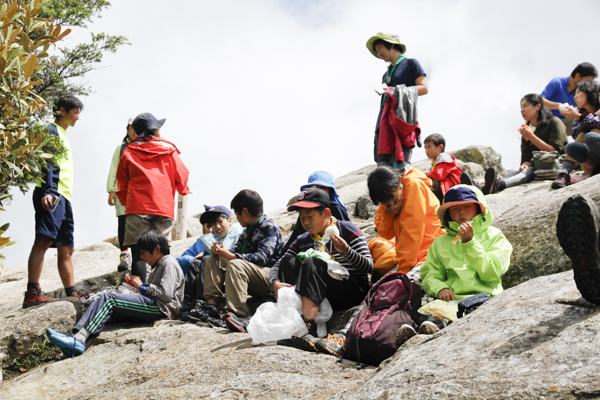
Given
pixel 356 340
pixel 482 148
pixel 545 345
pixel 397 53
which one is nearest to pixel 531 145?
pixel 397 53

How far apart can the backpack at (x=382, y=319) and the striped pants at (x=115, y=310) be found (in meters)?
3.12

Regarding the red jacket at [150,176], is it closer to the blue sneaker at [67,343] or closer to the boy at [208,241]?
the boy at [208,241]

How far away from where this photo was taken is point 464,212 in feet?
15.1

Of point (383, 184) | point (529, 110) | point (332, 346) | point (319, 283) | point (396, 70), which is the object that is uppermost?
point (396, 70)

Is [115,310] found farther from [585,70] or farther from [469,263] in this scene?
[585,70]

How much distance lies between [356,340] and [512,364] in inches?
59.5

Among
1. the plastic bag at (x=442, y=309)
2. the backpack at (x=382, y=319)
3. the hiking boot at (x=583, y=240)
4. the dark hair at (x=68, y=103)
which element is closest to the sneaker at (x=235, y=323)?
the backpack at (x=382, y=319)

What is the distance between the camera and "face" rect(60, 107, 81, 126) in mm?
7156

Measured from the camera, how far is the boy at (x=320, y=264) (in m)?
4.80

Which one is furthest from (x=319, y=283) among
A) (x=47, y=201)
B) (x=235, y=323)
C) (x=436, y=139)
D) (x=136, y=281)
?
(x=436, y=139)

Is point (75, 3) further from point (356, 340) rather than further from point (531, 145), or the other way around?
point (531, 145)

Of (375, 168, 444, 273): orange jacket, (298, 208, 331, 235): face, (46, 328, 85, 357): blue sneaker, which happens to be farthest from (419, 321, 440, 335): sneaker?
(46, 328, 85, 357): blue sneaker

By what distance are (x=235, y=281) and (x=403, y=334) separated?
8.29 feet

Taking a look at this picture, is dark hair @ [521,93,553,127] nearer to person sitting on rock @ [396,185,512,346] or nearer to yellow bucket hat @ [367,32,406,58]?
yellow bucket hat @ [367,32,406,58]
